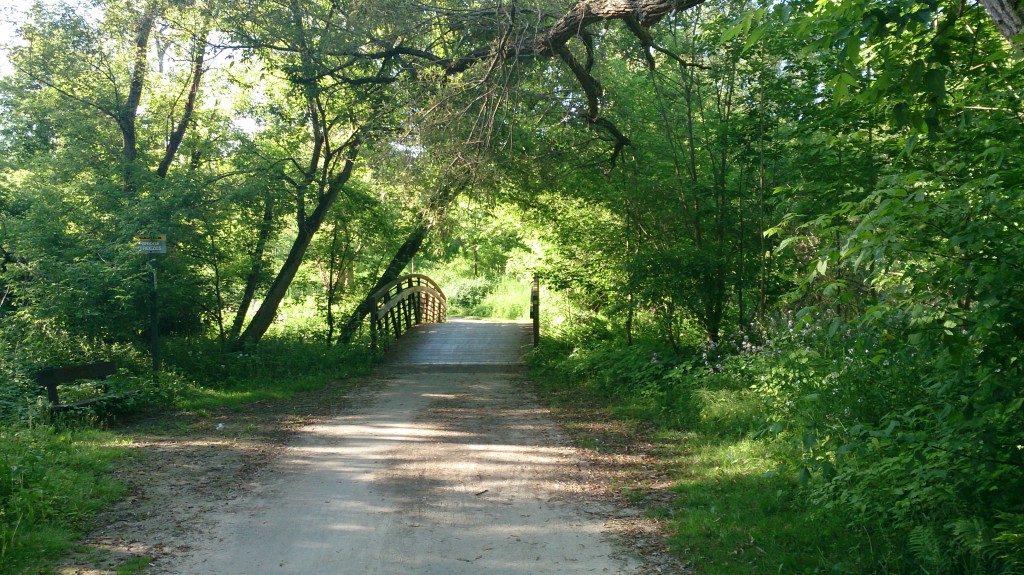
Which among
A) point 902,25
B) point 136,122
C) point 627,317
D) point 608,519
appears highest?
point 136,122

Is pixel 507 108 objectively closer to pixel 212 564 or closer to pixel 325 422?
pixel 325 422

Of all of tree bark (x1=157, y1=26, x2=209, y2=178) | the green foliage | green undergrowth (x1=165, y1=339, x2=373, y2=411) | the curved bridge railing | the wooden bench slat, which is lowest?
the green foliage

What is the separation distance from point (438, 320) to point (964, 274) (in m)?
21.2

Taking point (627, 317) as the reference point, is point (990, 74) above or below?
above

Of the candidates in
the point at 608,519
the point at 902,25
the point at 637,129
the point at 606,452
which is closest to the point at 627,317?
the point at 637,129

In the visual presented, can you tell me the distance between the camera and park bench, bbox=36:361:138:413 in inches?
316

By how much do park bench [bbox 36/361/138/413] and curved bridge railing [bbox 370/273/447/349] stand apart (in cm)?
625

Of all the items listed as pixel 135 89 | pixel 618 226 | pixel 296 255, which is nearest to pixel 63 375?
pixel 296 255

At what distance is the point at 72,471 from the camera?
6.08 m

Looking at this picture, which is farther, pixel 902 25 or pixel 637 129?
pixel 637 129

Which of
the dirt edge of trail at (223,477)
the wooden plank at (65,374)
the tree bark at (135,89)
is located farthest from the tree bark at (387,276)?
the wooden plank at (65,374)

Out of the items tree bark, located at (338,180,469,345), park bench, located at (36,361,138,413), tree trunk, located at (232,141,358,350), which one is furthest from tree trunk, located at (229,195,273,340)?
park bench, located at (36,361,138,413)

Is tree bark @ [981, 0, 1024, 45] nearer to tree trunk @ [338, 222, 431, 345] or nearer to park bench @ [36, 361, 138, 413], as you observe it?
park bench @ [36, 361, 138, 413]

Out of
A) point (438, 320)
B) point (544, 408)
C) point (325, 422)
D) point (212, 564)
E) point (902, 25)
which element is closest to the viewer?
point (902, 25)
